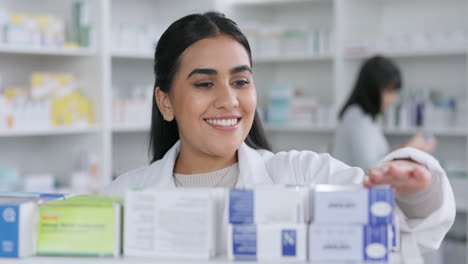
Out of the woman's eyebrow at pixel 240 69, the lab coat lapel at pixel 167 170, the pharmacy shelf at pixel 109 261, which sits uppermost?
the woman's eyebrow at pixel 240 69

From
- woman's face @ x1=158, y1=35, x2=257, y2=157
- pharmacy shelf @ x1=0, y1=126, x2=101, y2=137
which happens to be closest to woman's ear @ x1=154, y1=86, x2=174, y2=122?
woman's face @ x1=158, y1=35, x2=257, y2=157

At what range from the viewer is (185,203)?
1180 mm

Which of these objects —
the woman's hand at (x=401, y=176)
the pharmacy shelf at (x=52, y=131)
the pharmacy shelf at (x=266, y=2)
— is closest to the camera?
the woman's hand at (x=401, y=176)

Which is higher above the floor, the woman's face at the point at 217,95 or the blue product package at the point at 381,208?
the woman's face at the point at 217,95

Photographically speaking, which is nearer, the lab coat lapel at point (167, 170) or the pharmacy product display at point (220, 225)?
the pharmacy product display at point (220, 225)

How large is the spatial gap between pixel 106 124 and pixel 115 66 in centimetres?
71

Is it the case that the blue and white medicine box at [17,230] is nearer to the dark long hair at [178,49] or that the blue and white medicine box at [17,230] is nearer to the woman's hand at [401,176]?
the woman's hand at [401,176]

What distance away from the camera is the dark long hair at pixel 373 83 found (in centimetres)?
430

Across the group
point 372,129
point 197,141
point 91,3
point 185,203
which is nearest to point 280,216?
point 185,203

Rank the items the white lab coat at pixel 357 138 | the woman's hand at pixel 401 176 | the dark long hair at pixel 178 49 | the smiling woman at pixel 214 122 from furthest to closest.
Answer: the white lab coat at pixel 357 138, the dark long hair at pixel 178 49, the smiling woman at pixel 214 122, the woman's hand at pixel 401 176

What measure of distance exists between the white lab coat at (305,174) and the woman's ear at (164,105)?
0.09m

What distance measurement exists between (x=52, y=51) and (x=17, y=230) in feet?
10.2

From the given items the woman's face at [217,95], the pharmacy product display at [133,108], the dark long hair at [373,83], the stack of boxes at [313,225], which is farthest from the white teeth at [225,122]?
the pharmacy product display at [133,108]

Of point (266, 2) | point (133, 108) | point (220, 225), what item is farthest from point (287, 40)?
point (220, 225)
